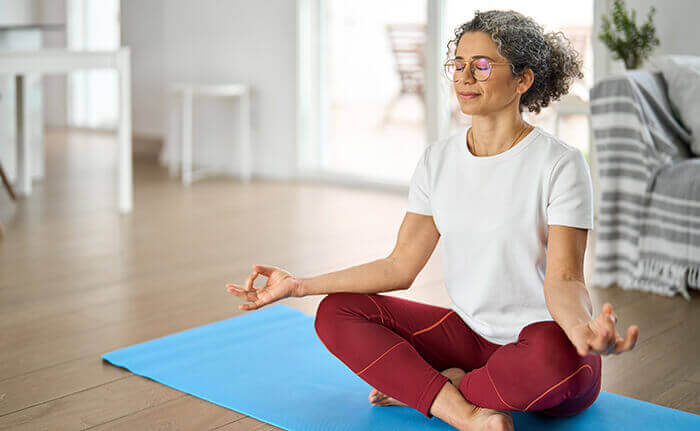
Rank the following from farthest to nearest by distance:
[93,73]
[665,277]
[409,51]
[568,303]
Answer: [93,73], [409,51], [665,277], [568,303]

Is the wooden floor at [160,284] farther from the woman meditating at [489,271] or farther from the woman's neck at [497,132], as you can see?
the woman's neck at [497,132]

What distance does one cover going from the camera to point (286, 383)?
5.75ft

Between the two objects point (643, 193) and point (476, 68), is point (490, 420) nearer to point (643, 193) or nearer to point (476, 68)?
point (476, 68)

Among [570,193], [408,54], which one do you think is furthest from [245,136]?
[570,193]

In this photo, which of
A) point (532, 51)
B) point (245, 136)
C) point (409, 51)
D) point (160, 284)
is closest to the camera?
point (532, 51)

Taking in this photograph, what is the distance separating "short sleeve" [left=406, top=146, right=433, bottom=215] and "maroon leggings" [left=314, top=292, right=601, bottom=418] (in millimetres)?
193

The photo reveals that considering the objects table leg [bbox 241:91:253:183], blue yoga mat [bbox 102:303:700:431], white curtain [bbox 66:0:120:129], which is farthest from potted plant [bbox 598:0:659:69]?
white curtain [bbox 66:0:120:129]

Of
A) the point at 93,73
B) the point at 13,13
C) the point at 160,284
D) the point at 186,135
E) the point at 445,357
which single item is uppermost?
the point at 13,13

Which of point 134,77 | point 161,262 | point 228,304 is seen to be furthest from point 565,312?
point 134,77

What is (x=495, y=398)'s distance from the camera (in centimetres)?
135

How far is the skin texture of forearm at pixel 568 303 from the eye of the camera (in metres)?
1.24

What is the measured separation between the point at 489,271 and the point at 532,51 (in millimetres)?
398

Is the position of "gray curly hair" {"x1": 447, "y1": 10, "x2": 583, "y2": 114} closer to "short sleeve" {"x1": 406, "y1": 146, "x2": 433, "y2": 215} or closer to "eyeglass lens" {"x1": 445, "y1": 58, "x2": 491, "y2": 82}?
"eyeglass lens" {"x1": 445, "y1": 58, "x2": 491, "y2": 82}

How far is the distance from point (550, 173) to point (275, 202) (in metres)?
3.08
